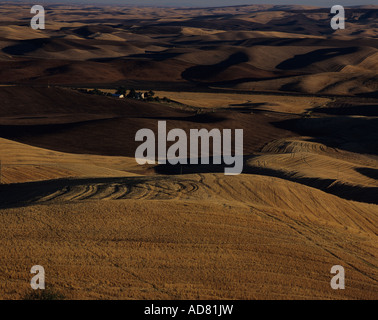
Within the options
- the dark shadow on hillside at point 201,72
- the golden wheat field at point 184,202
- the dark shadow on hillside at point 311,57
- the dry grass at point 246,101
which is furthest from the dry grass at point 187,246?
the dark shadow on hillside at point 311,57

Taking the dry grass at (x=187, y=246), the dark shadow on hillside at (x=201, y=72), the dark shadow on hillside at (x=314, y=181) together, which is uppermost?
the dark shadow on hillside at (x=201, y=72)

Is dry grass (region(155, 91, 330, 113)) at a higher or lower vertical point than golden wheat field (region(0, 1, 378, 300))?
higher

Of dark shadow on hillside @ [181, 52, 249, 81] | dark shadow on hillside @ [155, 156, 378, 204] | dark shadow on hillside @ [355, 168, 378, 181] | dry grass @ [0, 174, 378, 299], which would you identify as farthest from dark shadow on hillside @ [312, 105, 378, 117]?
dry grass @ [0, 174, 378, 299]

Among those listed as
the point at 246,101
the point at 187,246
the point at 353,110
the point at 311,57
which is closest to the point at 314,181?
the point at 187,246

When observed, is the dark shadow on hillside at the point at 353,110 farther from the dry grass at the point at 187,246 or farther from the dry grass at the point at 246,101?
the dry grass at the point at 187,246

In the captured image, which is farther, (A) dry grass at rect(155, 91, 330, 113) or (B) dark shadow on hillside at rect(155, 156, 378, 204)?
(A) dry grass at rect(155, 91, 330, 113)

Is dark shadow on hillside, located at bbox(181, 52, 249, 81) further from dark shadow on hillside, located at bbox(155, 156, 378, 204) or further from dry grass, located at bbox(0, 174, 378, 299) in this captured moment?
dry grass, located at bbox(0, 174, 378, 299)

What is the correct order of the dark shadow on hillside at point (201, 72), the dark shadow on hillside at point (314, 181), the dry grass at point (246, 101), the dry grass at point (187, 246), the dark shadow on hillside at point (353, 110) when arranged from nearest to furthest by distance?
the dry grass at point (187, 246), the dark shadow on hillside at point (314, 181), the dark shadow on hillside at point (353, 110), the dry grass at point (246, 101), the dark shadow on hillside at point (201, 72)

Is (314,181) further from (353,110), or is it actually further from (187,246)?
(353,110)

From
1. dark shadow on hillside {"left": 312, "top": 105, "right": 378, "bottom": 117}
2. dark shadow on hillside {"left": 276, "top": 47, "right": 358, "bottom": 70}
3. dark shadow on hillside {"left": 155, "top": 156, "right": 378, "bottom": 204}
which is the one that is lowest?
dark shadow on hillside {"left": 155, "top": 156, "right": 378, "bottom": 204}

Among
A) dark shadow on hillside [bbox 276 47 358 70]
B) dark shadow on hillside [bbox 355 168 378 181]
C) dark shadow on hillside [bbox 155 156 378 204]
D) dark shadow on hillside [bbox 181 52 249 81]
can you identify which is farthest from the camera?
dark shadow on hillside [bbox 276 47 358 70]
